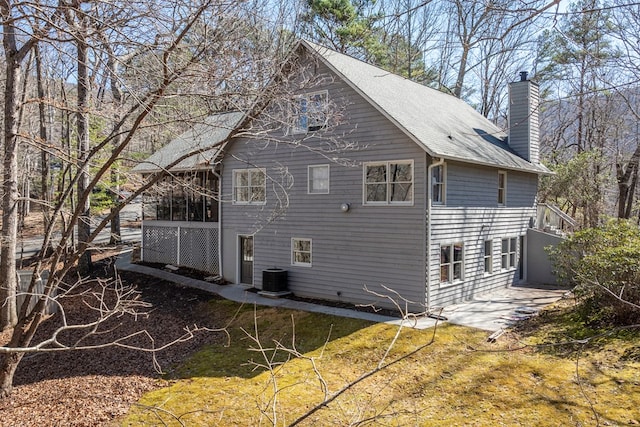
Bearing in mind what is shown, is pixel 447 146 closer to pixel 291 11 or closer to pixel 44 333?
pixel 291 11


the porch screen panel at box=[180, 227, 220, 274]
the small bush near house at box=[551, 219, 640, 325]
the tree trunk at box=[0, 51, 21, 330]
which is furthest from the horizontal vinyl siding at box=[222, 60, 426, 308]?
the tree trunk at box=[0, 51, 21, 330]

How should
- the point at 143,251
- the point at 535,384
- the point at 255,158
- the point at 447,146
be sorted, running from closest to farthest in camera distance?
the point at 535,384 < the point at 447,146 < the point at 255,158 < the point at 143,251

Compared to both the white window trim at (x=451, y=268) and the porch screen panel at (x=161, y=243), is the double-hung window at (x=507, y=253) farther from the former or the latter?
the porch screen panel at (x=161, y=243)

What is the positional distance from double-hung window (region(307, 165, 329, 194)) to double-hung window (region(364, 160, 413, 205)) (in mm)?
1374

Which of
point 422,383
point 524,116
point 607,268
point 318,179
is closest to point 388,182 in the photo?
point 318,179

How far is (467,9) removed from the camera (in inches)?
215

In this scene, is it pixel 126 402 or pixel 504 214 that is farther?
pixel 504 214

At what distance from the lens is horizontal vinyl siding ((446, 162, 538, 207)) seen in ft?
40.5

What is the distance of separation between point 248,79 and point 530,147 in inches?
514

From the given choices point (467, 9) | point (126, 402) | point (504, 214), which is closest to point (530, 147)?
point (504, 214)

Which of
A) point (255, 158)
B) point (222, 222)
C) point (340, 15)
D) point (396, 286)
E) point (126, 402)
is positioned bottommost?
point (126, 402)

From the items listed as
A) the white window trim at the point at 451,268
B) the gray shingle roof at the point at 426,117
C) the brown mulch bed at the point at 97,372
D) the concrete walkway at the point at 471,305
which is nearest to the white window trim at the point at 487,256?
the concrete walkway at the point at 471,305

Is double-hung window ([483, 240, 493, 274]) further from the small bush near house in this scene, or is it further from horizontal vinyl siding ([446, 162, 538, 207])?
the small bush near house

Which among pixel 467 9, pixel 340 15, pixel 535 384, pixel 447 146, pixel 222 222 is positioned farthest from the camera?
pixel 340 15
